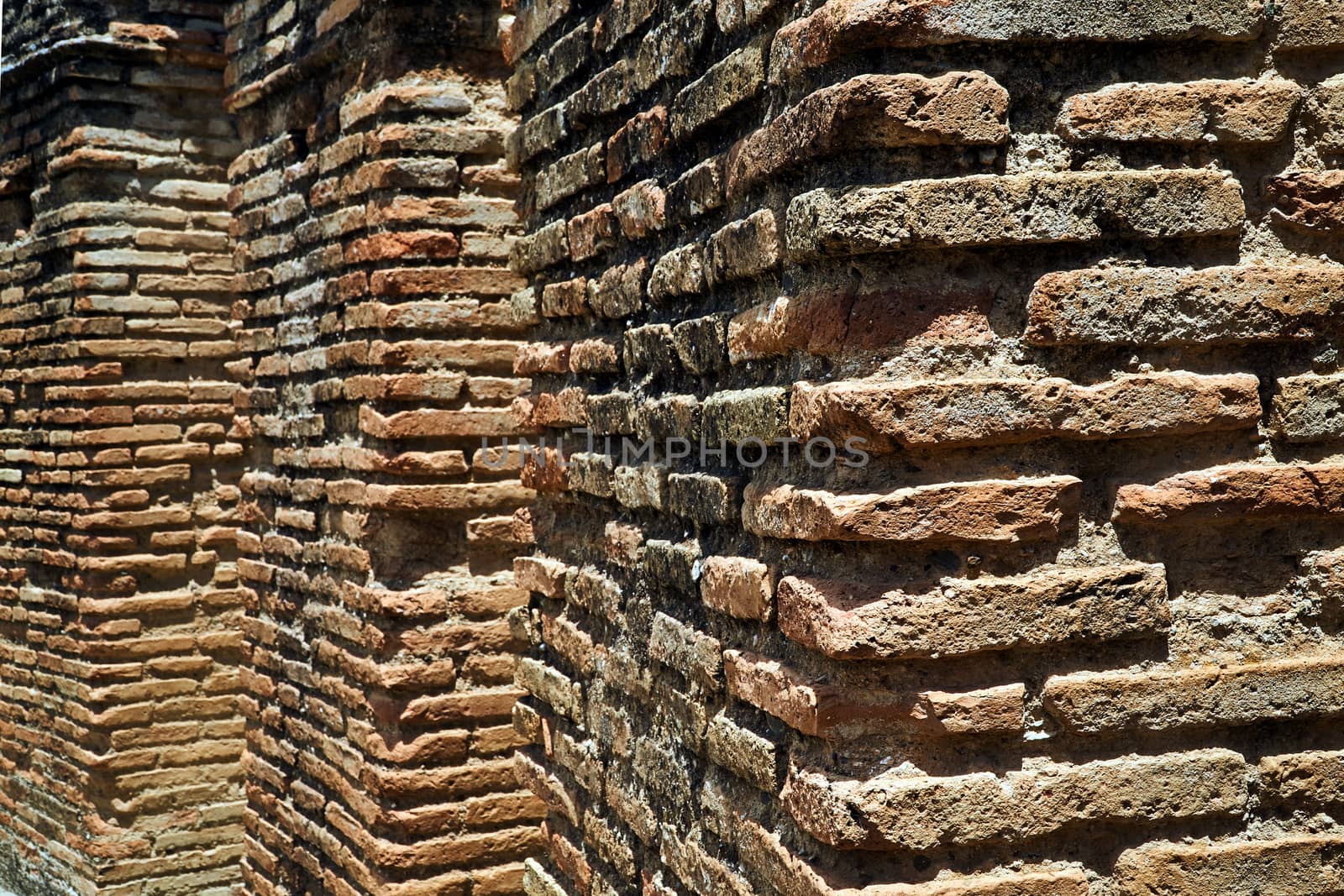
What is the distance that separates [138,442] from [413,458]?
2.41 metres

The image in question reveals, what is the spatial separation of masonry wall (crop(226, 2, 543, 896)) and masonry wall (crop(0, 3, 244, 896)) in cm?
170

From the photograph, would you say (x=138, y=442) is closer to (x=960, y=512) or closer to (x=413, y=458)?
(x=413, y=458)

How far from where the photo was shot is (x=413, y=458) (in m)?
4.37

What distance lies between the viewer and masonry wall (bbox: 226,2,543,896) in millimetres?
4375

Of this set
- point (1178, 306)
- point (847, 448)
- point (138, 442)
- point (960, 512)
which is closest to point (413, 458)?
point (138, 442)

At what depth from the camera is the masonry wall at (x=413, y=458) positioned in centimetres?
438

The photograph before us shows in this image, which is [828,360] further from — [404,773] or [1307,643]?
[404,773]

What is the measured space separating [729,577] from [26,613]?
18.2ft

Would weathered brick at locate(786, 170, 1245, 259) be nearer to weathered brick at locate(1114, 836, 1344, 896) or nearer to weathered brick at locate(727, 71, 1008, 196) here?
weathered brick at locate(727, 71, 1008, 196)

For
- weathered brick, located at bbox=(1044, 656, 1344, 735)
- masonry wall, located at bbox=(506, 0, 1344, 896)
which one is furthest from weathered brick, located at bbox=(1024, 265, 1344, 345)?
weathered brick, located at bbox=(1044, 656, 1344, 735)

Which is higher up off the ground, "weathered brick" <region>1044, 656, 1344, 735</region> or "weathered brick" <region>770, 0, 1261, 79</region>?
"weathered brick" <region>770, 0, 1261, 79</region>

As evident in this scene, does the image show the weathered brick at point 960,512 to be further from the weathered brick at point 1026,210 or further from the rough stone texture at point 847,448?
the weathered brick at point 1026,210

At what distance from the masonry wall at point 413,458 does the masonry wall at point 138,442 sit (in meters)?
1.70

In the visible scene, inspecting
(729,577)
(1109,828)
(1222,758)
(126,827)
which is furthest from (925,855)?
(126,827)
